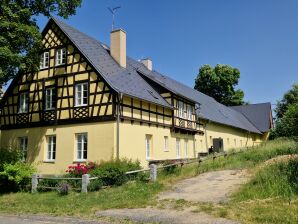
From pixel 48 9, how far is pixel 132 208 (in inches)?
561

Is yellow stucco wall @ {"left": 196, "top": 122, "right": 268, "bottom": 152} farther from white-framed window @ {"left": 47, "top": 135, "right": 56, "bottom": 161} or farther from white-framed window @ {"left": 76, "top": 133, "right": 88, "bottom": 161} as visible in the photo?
white-framed window @ {"left": 47, "top": 135, "right": 56, "bottom": 161}

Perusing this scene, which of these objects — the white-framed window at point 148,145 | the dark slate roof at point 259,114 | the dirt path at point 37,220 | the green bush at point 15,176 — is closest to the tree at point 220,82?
the dark slate roof at point 259,114

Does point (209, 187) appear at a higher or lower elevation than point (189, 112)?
lower

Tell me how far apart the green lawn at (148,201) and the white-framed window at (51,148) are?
4228 mm

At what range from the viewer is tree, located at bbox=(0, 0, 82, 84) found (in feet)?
59.6

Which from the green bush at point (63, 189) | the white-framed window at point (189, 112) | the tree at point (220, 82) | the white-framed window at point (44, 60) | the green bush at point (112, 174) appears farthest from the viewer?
the tree at point (220, 82)

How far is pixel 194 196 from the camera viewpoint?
13.7 metres

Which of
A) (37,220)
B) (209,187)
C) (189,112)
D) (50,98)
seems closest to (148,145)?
(50,98)

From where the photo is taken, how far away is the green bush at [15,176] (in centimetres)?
1766

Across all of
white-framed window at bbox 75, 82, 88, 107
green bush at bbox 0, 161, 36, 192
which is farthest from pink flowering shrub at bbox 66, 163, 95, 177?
white-framed window at bbox 75, 82, 88, 107

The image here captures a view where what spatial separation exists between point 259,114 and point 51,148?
131 ft

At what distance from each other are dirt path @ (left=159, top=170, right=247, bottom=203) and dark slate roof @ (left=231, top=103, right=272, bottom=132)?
35753 millimetres

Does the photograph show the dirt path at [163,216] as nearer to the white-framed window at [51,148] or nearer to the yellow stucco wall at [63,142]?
the yellow stucco wall at [63,142]

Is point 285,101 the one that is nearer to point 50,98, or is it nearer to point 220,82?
point 220,82
